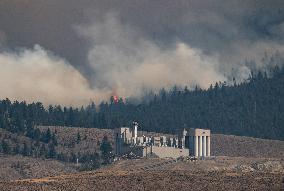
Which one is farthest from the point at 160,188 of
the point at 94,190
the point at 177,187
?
the point at 94,190

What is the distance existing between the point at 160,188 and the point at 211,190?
1355cm

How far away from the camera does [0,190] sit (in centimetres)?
19488

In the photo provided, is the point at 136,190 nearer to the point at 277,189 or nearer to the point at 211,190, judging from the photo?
the point at 211,190

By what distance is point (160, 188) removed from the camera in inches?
7825

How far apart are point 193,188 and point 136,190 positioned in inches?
588

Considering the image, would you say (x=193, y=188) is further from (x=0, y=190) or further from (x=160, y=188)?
(x=0, y=190)

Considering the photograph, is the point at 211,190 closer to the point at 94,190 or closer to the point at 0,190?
the point at 94,190

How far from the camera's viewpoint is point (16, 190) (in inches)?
7726

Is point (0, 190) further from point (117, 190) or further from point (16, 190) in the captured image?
point (117, 190)

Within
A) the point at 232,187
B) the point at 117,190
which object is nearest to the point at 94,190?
the point at 117,190

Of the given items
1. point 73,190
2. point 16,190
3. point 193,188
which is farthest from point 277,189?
point 16,190

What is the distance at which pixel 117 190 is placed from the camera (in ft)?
653

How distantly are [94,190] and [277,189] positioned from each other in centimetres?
4737

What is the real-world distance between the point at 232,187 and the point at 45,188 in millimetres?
49102
